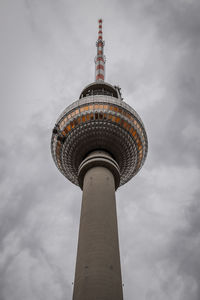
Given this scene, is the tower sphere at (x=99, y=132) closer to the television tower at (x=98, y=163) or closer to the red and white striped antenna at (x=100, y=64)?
the television tower at (x=98, y=163)

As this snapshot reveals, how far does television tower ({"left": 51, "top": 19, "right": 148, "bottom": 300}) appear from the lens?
885 inches

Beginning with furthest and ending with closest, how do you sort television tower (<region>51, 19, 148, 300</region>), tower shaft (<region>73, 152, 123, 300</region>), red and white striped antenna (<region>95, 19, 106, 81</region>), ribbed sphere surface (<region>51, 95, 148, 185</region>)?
red and white striped antenna (<region>95, 19, 106, 81</region>)
ribbed sphere surface (<region>51, 95, 148, 185</region>)
television tower (<region>51, 19, 148, 300</region>)
tower shaft (<region>73, 152, 123, 300</region>)

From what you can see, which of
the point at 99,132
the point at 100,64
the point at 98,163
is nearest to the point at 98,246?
the point at 98,163

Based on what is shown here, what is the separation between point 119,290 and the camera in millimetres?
22016

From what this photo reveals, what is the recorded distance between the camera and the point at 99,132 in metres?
33.6

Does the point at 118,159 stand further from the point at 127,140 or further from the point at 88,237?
the point at 88,237

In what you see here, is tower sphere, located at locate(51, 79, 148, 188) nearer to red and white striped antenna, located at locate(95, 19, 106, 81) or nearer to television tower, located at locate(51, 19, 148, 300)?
television tower, located at locate(51, 19, 148, 300)

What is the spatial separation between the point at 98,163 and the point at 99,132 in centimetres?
442

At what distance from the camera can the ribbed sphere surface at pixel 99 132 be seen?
33.7m

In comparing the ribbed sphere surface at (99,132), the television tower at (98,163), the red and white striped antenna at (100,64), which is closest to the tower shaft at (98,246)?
the television tower at (98,163)

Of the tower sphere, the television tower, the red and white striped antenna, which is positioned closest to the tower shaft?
the television tower

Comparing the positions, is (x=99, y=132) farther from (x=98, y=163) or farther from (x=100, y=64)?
(x=100, y=64)

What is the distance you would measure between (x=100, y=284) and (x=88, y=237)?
431 centimetres

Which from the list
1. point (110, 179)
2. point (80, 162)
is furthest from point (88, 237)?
point (80, 162)
